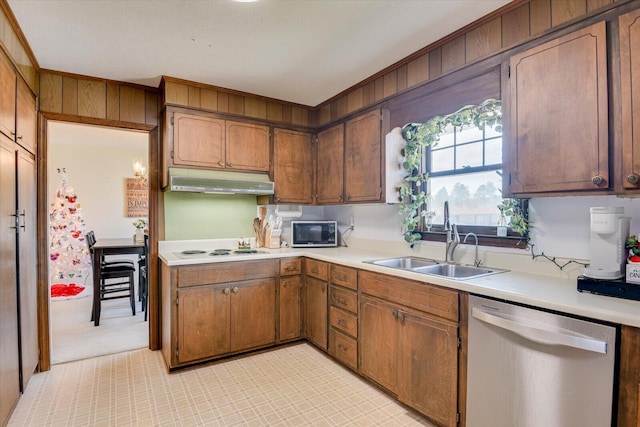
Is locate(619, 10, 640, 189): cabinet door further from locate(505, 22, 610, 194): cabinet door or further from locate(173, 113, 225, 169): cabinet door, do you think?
locate(173, 113, 225, 169): cabinet door

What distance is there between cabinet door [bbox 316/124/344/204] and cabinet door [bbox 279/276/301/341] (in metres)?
0.90

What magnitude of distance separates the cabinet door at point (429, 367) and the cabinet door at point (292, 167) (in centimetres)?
180

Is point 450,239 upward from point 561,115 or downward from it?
downward

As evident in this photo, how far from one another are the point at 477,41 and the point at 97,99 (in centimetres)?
301

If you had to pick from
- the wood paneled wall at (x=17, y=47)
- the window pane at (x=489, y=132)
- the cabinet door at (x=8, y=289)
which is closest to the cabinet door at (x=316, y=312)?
the window pane at (x=489, y=132)

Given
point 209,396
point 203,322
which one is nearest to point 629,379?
point 209,396

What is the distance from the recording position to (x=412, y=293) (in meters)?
2.04

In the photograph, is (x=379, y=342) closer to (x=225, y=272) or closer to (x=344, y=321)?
(x=344, y=321)

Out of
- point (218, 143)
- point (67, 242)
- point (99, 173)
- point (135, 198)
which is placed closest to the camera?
point (218, 143)

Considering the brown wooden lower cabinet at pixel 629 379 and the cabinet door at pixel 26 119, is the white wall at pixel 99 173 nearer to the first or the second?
the cabinet door at pixel 26 119

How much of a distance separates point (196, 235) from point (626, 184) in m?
3.21

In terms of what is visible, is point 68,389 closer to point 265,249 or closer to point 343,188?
point 265,249

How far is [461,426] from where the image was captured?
1.77m

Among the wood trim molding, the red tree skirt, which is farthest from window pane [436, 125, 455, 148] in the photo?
the red tree skirt
